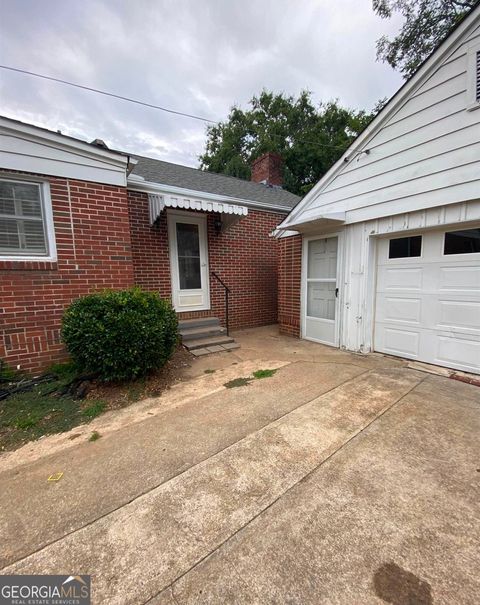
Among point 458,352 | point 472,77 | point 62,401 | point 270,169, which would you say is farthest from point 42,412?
point 270,169

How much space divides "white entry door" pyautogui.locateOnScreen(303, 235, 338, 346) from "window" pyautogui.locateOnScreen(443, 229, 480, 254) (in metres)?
1.72

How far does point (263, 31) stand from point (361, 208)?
5405 mm

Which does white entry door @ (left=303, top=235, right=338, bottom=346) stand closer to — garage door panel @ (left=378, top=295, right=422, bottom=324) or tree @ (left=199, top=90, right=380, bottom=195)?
garage door panel @ (left=378, top=295, right=422, bottom=324)

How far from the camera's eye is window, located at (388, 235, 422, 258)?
13.3 feet

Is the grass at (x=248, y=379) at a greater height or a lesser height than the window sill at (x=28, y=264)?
lesser

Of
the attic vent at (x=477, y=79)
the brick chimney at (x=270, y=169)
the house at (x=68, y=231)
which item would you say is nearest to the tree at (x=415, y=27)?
the brick chimney at (x=270, y=169)

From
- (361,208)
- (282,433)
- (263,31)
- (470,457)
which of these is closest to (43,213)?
(282,433)

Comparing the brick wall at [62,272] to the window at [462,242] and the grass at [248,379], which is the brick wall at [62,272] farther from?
the window at [462,242]

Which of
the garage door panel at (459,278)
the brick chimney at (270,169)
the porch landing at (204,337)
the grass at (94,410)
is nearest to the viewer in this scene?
the grass at (94,410)

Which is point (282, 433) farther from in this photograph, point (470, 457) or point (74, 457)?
point (74, 457)

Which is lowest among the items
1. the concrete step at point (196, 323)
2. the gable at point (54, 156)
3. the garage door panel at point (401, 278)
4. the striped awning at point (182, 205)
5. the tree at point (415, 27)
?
the concrete step at point (196, 323)

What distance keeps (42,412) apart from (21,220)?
266cm

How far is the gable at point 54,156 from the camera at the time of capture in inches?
137

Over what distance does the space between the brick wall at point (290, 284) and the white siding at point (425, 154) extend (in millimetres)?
1481
